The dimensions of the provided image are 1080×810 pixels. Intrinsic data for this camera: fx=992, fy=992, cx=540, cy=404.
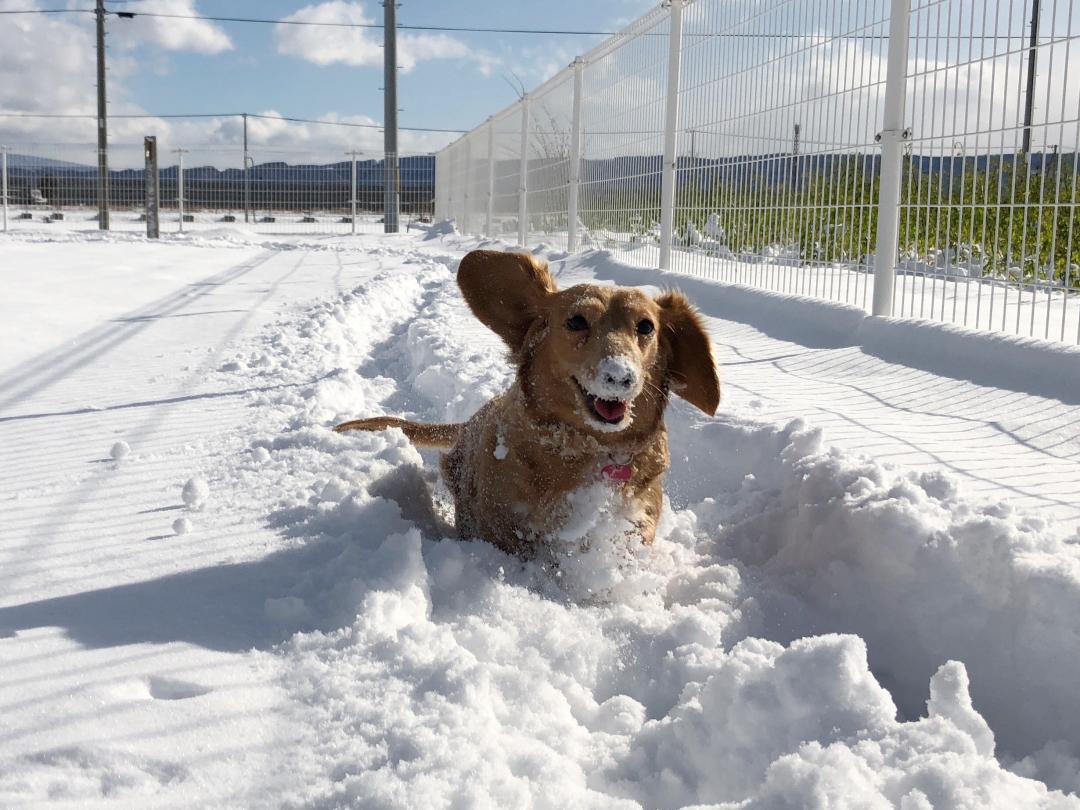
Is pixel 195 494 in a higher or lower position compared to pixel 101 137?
lower

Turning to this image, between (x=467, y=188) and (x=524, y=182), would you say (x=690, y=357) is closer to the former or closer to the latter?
(x=524, y=182)

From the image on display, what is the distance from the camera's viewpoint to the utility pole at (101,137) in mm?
22625

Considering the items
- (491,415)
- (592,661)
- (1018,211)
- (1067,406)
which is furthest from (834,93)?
(592,661)

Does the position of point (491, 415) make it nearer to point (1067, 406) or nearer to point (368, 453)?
point (368, 453)

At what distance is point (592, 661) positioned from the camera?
6.50 feet

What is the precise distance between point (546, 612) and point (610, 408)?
57 centimetres

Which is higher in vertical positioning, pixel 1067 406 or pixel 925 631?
pixel 1067 406

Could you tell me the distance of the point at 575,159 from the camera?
446 inches

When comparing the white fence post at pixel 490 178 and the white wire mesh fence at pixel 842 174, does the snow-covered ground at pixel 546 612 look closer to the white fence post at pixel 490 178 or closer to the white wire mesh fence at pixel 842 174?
the white wire mesh fence at pixel 842 174

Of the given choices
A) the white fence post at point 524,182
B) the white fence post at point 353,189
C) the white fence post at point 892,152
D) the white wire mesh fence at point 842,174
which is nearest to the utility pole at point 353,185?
the white fence post at point 353,189

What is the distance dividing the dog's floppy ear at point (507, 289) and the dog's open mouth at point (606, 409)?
0.42 m

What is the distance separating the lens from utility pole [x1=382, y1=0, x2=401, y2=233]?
968 inches

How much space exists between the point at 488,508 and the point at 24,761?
4.76ft

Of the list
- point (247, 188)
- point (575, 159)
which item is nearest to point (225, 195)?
point (247, 188)
